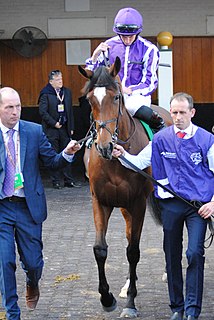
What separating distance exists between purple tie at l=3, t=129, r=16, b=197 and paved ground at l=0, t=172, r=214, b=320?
1.33 meters

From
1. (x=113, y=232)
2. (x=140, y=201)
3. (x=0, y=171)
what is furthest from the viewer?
(x=113, y=232)

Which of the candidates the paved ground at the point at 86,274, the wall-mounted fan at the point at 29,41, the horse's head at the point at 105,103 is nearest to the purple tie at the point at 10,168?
the horse's head at the point at 105,103

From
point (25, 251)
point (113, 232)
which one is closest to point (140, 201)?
point (25, 251)

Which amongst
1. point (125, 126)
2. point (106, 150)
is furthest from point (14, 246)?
point (125, 126)

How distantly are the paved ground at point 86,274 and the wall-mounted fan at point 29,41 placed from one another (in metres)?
5.84

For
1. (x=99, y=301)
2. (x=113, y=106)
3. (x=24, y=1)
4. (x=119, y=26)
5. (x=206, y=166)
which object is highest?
(x=24, y=1)

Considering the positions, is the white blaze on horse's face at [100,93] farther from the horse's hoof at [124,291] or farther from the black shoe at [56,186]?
Answer: the black shoe at [56,186]

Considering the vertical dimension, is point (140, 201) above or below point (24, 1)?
below

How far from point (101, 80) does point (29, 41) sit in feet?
34.1

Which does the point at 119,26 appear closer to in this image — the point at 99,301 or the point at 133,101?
the point at 133,101

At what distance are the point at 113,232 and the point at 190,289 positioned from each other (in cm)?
426

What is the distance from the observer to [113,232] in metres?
9.74

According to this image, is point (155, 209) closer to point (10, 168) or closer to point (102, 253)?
point (102, 253)

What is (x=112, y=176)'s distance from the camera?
6184 millimetres
